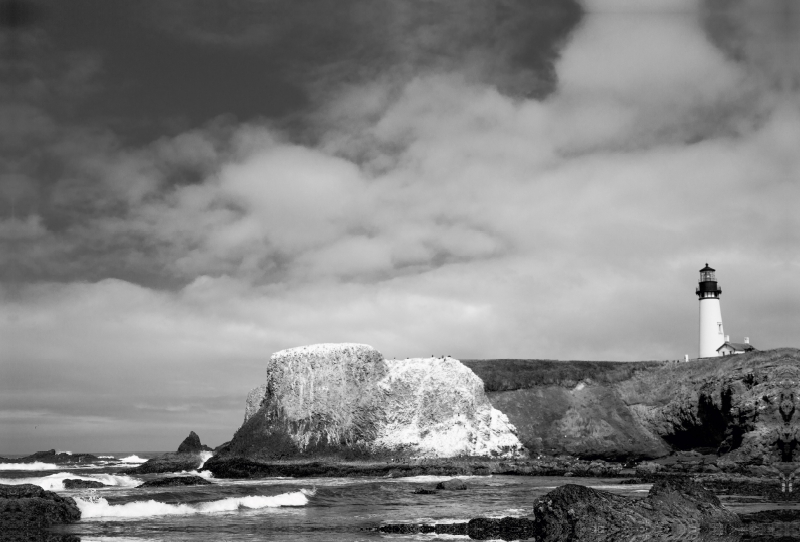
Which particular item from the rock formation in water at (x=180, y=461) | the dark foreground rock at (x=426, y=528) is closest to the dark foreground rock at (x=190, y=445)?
the rock formation in water at (x=180, y=461)

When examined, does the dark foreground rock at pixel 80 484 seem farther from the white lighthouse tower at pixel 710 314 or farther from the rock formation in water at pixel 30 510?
the white lighthouse tower at pixel 710 314

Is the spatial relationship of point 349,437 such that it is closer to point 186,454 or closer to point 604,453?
point 604,453

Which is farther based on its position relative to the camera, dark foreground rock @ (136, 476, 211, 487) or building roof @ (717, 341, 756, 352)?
building roof @ (717, 341, 756, 352)

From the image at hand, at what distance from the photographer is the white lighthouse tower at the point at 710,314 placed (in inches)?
2554

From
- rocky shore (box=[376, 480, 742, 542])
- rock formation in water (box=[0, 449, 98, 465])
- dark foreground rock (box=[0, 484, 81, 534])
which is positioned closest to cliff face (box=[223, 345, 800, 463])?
dark foreground rock (box=[0, 484, 81, 534])

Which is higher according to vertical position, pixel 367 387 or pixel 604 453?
pixel 367 387

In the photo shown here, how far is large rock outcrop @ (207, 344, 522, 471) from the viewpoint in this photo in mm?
49125

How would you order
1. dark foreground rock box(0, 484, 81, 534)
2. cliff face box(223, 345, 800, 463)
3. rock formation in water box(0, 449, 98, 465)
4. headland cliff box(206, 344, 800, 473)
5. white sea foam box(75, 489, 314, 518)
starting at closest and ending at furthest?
dark foreground rock box(0, 484, 81, 534)
white sea foam box(75, 489, 314, 518)
headland cliff box(206, 344, 800, 473)
cliff face box(223, 345, 800, 463)
rock formation in water box(0, 449, 98, 465)

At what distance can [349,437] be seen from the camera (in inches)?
1940

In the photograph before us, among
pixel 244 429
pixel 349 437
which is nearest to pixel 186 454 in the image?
pixel 244 429

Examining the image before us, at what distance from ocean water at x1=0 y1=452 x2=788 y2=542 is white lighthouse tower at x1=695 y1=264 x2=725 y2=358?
118 feet

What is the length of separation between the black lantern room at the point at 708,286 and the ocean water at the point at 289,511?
36.5 metres

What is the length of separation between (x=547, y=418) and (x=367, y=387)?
14.1 meters

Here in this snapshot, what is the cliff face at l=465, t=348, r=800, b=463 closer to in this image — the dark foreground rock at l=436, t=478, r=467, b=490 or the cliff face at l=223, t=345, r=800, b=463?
the cliff face at l=223, t=345, r=800, b=463
